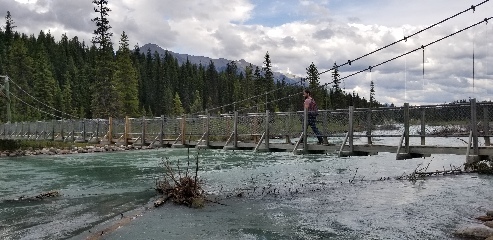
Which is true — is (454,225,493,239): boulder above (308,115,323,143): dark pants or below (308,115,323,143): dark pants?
below

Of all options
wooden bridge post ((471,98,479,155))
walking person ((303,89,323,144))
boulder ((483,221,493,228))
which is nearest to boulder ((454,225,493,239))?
boulder ((483,221,493,228))

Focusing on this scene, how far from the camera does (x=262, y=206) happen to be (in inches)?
520

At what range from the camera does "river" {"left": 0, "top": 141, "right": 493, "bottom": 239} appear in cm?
1027

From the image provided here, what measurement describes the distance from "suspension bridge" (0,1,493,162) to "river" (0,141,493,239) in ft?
5.39

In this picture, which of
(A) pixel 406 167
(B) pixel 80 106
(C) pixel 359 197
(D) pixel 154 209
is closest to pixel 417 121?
(C) pixel 359 197

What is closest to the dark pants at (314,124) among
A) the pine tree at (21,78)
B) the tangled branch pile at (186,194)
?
the tangled branch pile at (186,194)

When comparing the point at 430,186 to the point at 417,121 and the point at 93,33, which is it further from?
the point at 93,33

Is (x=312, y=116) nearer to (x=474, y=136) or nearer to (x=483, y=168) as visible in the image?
(x=474, y=136)

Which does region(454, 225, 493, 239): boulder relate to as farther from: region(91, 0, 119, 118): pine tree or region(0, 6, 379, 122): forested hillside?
region(91, 0, 119, 118): pine tree

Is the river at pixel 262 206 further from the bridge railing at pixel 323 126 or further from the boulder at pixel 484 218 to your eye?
the bridge railing at pixel 323 126

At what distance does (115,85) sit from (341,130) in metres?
44.4

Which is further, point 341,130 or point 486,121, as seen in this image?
point 341,130

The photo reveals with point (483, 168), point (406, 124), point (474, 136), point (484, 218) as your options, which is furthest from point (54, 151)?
point (474, 136)

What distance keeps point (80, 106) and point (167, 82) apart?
1127 inches
